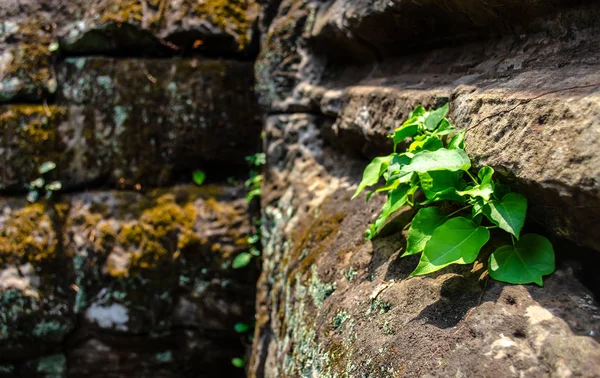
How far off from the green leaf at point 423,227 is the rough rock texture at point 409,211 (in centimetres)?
9

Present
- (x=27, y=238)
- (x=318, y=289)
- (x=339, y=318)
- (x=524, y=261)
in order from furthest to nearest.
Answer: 1. (x=27, y=238)
2. (x=318, y=289)
3. (x=339, y=318)
4. (x=524, y=261)

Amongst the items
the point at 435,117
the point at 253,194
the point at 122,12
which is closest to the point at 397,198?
the point at 435,117

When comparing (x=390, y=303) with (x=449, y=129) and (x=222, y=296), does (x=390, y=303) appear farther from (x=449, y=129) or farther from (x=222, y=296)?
(x=222, y=296)

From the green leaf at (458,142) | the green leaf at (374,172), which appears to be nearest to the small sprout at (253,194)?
the green leaf at (374,172)

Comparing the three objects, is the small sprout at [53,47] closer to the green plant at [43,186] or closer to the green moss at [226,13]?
the green plant at [43,186]

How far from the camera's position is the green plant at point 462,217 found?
1068 millimetres

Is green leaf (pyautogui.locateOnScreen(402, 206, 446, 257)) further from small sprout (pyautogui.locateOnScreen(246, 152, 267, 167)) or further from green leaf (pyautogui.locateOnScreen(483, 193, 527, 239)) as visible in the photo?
small sprout (pyautogui.locateOnScreen(246, 152, 267, 167))

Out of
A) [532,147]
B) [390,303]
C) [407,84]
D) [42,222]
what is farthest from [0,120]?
[532,147]

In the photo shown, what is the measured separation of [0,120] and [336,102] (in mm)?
2131

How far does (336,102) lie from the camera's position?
2359mm

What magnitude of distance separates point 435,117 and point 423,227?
347 mm

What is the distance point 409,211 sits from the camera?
1552 mm

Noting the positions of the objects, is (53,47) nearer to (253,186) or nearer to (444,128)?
(253,186)

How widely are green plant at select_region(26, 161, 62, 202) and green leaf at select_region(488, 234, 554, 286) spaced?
2.81 metres
